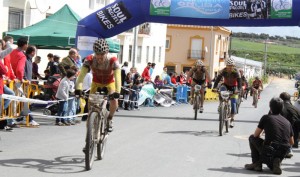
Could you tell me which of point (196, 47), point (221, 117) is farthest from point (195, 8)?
point (196, 47)

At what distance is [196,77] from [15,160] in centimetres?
1025

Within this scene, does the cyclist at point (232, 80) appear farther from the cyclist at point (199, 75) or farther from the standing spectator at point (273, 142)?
the standing spectator at point (273, 142)

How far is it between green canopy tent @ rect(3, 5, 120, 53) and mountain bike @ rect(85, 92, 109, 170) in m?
10.00

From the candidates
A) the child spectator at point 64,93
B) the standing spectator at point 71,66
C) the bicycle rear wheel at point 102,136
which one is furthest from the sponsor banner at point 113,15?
the bicycle rear wheel at point 102,136

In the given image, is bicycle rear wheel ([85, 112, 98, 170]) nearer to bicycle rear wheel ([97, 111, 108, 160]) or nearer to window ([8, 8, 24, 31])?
bicycle rear wheel ([97, 111, 108, 160])

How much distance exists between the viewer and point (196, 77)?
19.6 meters

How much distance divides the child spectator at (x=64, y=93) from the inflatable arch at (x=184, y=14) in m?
5.93

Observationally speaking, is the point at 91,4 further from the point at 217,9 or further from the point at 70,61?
the point at 70,61

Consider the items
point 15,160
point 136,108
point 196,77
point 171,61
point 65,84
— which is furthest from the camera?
point 171,61

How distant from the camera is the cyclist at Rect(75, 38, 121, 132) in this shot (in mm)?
10109

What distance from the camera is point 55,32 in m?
20.3

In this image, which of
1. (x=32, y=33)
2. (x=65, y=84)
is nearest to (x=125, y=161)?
(x=65, y=84)

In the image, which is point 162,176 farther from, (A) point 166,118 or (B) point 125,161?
(A) point 166,118

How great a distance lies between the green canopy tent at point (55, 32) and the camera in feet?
65.3
